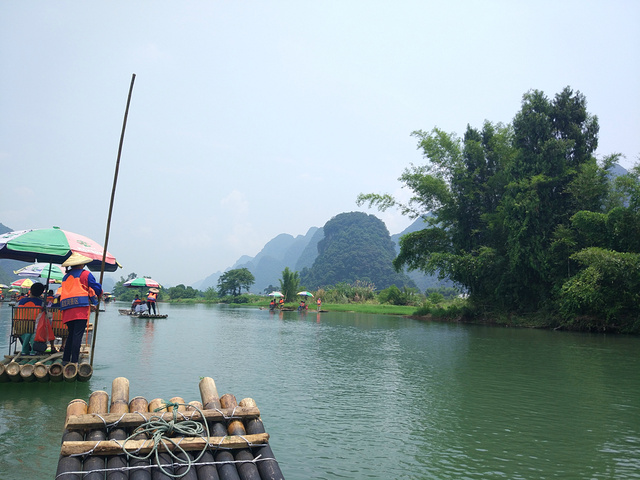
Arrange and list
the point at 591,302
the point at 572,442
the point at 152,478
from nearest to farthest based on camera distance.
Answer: the point at 152,478 < the point at 572,442 < the point at 591,302

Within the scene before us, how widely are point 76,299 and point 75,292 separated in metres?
0.13

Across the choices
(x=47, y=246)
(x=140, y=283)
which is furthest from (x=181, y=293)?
(x=47, y=246)

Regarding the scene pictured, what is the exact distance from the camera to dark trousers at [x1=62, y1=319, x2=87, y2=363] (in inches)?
319

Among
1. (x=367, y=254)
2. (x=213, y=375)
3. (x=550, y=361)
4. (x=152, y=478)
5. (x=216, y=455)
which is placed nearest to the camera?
(x=152, y=478)

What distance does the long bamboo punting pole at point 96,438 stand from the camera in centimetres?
326

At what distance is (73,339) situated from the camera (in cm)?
819

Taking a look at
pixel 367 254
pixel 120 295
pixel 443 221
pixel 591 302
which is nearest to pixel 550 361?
pixel 591 302

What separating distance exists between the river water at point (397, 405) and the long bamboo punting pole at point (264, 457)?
3.55 ft

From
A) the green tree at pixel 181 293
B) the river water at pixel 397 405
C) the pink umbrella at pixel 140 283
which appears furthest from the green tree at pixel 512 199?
the green tree at pixel 181 293

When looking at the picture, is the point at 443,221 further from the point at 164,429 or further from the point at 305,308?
the point at 164,429

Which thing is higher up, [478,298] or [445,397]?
[478,298]

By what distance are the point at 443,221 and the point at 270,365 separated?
2374 cm

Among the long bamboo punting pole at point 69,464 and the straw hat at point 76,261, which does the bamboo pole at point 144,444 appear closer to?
the long bamboo punting pole at point 69,464

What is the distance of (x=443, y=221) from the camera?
32.6 meters
